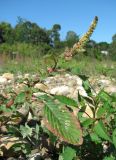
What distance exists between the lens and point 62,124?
5.14 feet

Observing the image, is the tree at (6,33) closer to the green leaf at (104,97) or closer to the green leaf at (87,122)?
the green leaf at (104,97)

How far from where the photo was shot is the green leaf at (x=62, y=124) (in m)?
1.54

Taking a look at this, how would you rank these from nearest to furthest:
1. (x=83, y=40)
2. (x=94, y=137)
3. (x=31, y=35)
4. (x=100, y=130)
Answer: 1. (x=83, y=40)
2. (x=100, y=130)
3. (x=94, y=137)
4. (x=31, y=35)

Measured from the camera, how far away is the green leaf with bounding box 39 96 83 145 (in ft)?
5.04

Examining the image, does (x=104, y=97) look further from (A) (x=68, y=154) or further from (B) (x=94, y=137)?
(A) (x=68, y=154)

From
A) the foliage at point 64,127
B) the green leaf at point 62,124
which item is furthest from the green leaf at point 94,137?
the green leaf at point 62,124

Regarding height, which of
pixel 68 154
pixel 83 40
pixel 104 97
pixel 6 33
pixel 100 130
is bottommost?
pixel 68 154

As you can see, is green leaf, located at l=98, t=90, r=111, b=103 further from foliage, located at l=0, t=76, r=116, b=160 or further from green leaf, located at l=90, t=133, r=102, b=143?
green leaf, located at l=90, t=133, r=102, b=143

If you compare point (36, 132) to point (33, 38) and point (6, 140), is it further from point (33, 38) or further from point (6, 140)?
point (33, 38)

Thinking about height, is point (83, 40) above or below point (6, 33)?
below

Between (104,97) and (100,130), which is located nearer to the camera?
(100,130)

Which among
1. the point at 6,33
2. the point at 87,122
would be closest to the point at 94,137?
the point at 87,122

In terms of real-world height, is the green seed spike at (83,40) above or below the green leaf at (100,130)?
above

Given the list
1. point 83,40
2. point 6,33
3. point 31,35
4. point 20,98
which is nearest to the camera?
point 83,40
